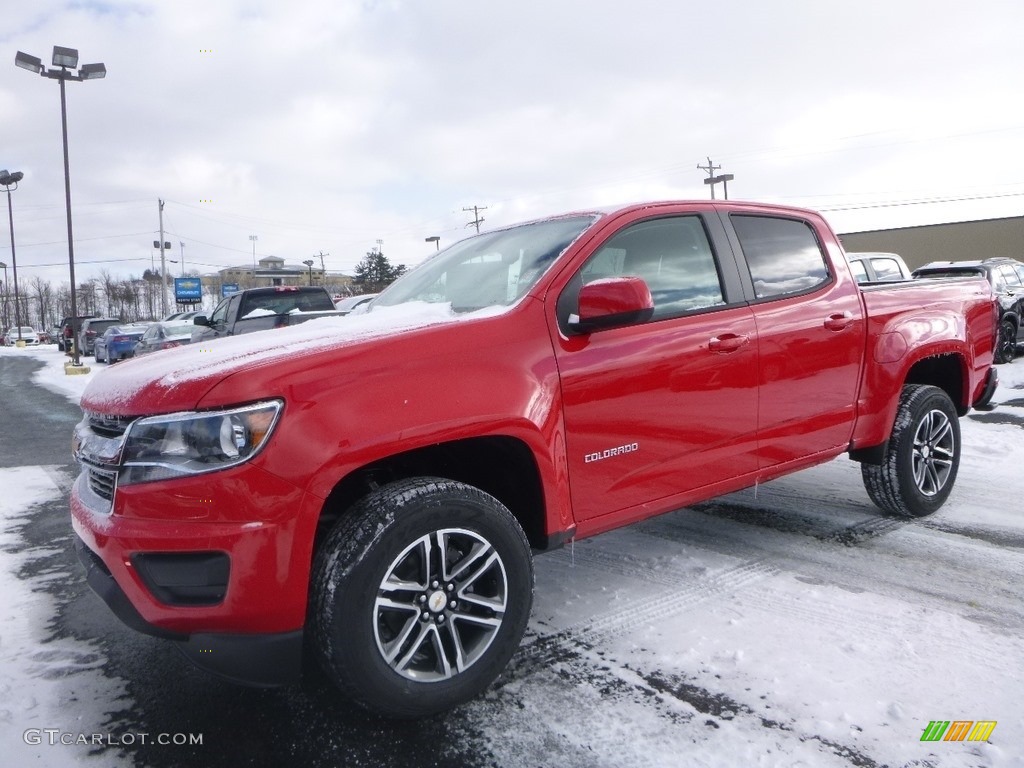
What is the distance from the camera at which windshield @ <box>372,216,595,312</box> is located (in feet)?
10.3

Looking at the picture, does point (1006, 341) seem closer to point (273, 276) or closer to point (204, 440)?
point (204, 440)

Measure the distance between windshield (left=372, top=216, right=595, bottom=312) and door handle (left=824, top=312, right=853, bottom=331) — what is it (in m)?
1.45

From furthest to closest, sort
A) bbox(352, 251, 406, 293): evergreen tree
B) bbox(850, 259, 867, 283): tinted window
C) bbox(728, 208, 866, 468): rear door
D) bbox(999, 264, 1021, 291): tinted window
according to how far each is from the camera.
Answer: bbox(352, 251, 406, 293): evergreen tree
bbox(999, 264, 1021, 291): tinted window
bbox(850, 259, 867, 283): tinted window
bbox(728, 208, 866, 468): rear door

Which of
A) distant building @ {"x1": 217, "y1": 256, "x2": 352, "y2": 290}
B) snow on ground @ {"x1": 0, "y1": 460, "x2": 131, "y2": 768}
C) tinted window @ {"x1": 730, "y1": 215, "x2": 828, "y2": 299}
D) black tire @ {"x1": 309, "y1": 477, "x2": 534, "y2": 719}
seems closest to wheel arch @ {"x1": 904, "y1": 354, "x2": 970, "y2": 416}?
tinted window @ {"x1": 730, "y1": 215, "x2": 828, "y2": 299}

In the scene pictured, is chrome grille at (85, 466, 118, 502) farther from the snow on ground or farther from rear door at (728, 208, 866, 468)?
rear door at (728, 208, 866, 468)

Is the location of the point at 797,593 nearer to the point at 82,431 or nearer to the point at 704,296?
the point at 704,296

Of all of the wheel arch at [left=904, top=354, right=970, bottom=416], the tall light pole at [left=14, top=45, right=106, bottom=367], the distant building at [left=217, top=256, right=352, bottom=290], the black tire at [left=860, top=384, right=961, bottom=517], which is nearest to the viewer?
the black tire at [left=860, top=384, right=961, bottom=517]

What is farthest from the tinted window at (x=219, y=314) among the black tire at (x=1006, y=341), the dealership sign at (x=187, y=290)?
the dealership sign at (x=187, y=290)

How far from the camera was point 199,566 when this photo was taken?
2188 millimetres

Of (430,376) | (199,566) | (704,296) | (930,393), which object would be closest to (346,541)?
(199,566)

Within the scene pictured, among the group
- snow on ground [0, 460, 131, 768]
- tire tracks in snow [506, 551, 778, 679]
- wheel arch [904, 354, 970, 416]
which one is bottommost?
snow on ground [0, 460, 131, 768]

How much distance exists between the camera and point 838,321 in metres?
3.87

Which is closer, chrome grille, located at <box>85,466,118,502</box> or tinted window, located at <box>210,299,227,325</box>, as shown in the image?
chrome grille, located at <box>85,466,118,502</box>

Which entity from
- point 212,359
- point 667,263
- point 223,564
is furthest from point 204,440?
point 667,263
